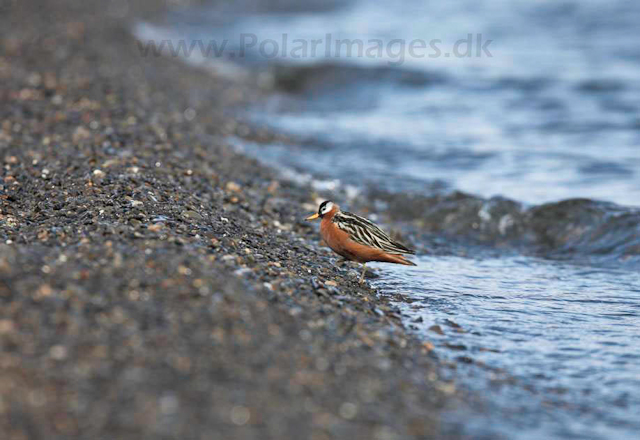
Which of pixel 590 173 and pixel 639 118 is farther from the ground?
pixel 639 118

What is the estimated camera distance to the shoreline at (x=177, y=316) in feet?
15.3

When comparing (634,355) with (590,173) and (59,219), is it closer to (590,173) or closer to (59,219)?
(59,219)

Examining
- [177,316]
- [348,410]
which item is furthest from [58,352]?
[348,410]

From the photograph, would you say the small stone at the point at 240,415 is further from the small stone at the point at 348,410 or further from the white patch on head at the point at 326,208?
the white patch on head at the point at 326,208

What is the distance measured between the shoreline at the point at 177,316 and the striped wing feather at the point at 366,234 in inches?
19.3

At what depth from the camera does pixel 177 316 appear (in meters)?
5.54

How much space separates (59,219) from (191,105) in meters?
8.16

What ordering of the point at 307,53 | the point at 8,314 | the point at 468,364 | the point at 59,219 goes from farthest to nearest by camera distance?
1. the point at 307,53
2. the point at 59,219
3. the point at 468,364
4. the point at 8,314

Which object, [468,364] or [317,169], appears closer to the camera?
[468,364]

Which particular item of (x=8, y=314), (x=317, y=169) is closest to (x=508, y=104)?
(x=317, y=169)

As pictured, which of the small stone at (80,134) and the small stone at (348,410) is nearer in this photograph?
the small stone at (348,410)

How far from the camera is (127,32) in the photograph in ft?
70.3

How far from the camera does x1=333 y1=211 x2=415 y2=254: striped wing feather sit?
25.5ft

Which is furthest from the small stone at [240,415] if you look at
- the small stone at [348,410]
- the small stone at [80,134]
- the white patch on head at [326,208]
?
the small stone at [80,134]
